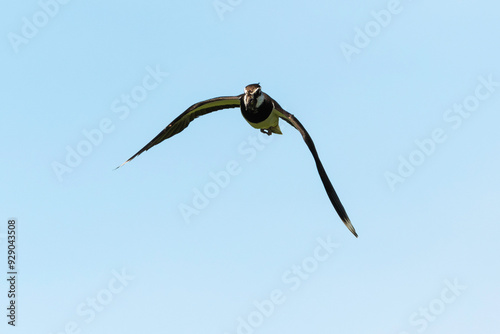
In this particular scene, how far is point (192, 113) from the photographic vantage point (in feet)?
90.8

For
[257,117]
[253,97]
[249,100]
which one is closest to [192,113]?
[257,117]

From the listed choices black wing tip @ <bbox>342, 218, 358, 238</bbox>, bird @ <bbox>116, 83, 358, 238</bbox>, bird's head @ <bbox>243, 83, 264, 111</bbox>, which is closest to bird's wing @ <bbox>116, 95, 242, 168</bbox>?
bird @ <bbox>116, 83, 358, 238</bbox>

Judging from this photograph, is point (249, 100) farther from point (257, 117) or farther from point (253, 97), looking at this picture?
point (257, 117)

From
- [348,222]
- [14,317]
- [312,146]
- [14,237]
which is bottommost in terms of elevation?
[348,222]

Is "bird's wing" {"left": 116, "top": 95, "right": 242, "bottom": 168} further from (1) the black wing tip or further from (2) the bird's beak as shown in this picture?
(1) the black wing tip

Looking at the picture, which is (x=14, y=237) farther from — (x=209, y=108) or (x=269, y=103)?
(x=269, y=103)

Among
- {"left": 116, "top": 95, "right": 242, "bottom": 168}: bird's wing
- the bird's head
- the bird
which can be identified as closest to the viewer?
the bird

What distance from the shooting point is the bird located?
912 inches

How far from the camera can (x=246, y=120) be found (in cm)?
2534

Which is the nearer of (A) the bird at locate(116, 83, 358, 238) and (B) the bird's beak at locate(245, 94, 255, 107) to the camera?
(A) the bird at locate(116, 83, 358, 238)

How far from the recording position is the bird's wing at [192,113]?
2661 cm

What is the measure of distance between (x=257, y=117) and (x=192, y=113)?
3.49 meters

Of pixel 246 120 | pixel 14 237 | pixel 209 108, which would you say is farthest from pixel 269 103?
pixel 14 237

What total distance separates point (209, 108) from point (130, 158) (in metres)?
3.42
